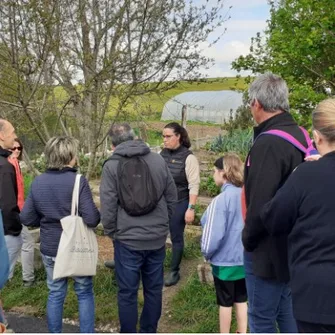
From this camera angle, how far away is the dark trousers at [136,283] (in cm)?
364

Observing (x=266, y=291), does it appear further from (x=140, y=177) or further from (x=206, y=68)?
(x=206, y=68)

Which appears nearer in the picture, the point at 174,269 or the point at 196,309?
the point at 196,309

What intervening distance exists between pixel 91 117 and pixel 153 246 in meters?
2.23

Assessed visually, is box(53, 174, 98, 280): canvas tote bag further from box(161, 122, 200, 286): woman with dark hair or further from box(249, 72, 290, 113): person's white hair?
box(249, 72, 290, 113): person's white hair

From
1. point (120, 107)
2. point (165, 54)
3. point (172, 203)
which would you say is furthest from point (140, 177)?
point (165, 54)

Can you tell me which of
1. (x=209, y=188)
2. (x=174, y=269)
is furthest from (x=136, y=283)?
(x=209, y=188)

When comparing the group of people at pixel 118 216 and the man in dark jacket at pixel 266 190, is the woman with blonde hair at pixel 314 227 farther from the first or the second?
the group of people at pixel 118 216

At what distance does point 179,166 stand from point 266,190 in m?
2.29

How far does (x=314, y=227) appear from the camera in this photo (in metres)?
2.10

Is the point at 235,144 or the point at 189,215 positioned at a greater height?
the point at 189,215

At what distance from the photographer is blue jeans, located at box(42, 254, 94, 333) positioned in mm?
3674

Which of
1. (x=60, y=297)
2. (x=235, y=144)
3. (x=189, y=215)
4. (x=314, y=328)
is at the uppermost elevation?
(x=314, y=328)

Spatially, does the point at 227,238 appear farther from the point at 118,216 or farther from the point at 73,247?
the point at 73,247

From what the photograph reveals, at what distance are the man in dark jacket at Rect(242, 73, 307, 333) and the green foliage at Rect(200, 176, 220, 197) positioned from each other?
616 centimetres
